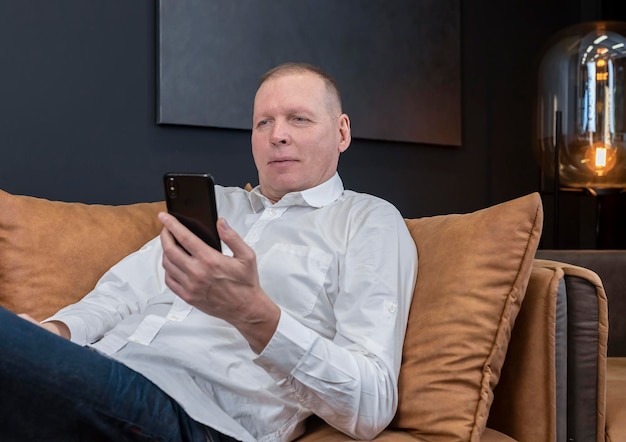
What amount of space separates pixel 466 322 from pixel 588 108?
1.83 metres

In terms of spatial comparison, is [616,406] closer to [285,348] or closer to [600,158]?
[285,348]

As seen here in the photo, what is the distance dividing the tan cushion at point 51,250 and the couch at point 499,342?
703mm

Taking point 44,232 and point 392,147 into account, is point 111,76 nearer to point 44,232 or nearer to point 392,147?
point 44,232

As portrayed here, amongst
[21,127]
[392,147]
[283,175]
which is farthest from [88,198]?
[392,147]

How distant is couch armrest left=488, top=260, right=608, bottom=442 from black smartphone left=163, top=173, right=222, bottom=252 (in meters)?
0.66

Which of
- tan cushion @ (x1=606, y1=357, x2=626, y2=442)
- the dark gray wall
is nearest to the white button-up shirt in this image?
tan cushion @ (x1=606, y1=357, x2=626, y2=442)

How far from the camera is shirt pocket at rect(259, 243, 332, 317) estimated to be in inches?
56.7

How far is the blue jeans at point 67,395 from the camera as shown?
41.8 inches

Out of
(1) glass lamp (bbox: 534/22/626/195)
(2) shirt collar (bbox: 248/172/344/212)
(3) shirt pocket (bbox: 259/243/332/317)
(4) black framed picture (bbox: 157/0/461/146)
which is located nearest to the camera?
(3) shirt pocket (bbox: 259/243/332/317)

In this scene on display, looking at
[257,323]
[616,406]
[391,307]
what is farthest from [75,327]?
[616,406]

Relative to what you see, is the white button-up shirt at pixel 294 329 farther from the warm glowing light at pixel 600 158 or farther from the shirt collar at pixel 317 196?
the warm glowing light at pixel 600 158

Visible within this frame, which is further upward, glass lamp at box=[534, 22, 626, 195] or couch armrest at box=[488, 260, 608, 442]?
glass lamp at box=[534, 22, 626, 195]

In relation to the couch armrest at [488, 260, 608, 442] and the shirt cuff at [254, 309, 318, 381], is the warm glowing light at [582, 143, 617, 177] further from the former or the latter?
the shirt cuff at [254, 309, 318, 381]

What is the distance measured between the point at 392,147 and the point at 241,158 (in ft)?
2.25
